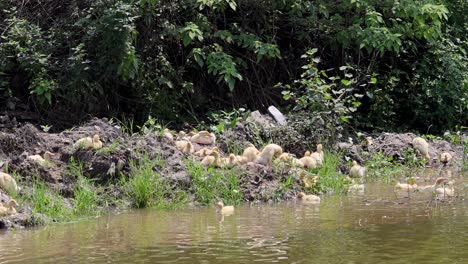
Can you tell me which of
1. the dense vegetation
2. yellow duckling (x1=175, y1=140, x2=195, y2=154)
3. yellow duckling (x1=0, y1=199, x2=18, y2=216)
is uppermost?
the dense vegetation

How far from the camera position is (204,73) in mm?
15273

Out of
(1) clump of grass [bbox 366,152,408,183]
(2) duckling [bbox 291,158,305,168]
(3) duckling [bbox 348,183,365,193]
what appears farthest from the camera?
(1) clump of grass [bbox 366,152,408,183]

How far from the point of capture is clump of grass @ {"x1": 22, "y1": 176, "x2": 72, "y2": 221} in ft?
28.9

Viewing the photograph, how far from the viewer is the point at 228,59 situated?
46.7ft

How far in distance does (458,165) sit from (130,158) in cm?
509

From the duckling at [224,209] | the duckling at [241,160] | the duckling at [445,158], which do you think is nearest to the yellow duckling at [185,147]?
the duckling at [241,160]

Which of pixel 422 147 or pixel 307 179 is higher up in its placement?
pixel 422 147

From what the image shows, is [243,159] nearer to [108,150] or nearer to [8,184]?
[108,150]

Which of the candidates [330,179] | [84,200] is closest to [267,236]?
[84,200]

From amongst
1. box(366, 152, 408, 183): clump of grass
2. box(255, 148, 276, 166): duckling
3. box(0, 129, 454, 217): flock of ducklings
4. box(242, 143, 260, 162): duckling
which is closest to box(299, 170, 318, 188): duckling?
box(0, 129, 454, 217): flock of ducklings

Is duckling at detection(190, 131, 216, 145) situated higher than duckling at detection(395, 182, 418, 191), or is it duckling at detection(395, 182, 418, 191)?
duckling at detection(190, 131, 216, 145)

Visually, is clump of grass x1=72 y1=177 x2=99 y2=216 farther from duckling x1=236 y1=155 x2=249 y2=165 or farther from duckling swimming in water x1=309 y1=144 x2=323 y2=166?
duckling swimming in water x1=309 y1=144 x2=323 y2=166

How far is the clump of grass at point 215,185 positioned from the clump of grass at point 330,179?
3.49ft

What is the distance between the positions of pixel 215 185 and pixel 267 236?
102 inches
